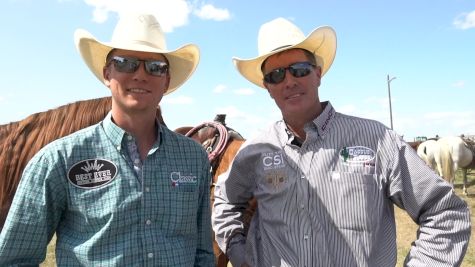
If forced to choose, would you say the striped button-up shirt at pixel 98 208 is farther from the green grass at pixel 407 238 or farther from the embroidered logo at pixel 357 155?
the green grass at pixel 407 238

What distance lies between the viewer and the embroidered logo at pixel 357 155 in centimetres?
198

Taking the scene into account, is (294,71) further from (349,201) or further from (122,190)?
(122,190)

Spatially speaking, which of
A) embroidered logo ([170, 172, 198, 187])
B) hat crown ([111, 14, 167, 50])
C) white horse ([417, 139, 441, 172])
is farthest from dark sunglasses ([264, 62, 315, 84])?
white horse ([417, 139, 441, 172])

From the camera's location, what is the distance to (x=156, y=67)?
1943mm

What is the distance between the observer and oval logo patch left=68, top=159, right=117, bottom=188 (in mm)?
1718

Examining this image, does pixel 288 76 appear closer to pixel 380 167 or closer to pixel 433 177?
pixel 380 167

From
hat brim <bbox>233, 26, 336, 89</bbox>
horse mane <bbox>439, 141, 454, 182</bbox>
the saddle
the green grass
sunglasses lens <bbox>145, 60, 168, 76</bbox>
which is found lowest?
the green grass

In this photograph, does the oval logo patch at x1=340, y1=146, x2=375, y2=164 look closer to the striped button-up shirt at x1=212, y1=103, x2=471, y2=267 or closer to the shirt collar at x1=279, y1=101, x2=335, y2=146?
the striped button-up shirt at x1=212, y1=103, x2=471, y2=267

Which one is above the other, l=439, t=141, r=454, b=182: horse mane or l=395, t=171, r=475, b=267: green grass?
l=439, t=141, r=454, b=182: horse mane


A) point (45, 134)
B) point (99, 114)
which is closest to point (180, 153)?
point (99, 114)

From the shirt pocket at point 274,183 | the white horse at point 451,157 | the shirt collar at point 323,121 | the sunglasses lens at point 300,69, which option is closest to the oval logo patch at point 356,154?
the shirt collar at point 323,121

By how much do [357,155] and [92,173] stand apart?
1.24 m

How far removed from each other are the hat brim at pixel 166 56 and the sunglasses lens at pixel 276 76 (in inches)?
19.0

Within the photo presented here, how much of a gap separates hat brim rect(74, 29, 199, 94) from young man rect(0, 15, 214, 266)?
0.24 m
